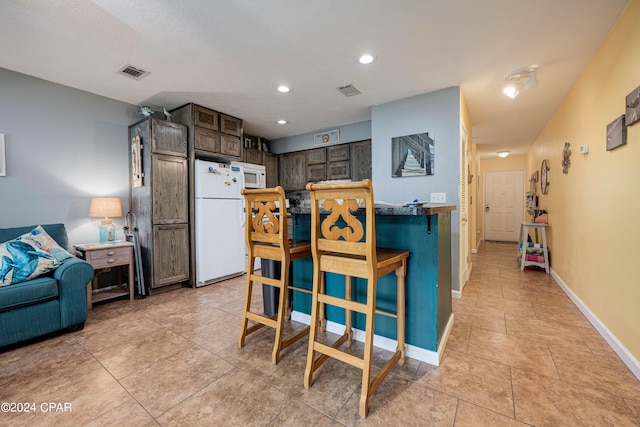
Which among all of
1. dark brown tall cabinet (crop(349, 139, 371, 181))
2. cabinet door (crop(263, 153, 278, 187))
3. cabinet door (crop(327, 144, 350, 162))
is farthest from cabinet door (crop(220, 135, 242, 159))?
dark brown tall cabinet (crop(349, 139, 371, 181))

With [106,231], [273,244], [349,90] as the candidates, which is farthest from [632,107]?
[106,231]

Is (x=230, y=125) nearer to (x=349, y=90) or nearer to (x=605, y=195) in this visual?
(x=349, y=90)

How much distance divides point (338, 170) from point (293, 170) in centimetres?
104

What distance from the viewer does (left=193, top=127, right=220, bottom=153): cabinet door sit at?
11.8 ft

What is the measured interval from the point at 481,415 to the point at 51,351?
115 inches

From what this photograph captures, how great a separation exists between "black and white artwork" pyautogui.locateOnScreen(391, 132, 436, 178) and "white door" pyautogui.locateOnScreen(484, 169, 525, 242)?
5.70 m

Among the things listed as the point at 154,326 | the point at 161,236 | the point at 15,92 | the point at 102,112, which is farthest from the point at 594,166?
the point at 15,92

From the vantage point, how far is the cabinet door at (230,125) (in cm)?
391

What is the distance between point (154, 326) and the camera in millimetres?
2434

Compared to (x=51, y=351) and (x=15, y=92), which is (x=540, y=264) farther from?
(x=15, y=92)

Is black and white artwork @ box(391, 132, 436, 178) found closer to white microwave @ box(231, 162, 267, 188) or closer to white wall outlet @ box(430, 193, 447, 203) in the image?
white wall outlet @ box(430, 193, 447, 203)

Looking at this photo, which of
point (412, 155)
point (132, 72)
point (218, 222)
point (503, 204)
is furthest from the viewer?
point (503, 204)

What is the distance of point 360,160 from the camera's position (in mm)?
4496

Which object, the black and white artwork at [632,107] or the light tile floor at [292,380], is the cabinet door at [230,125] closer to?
the light tile floor at [292,380]
